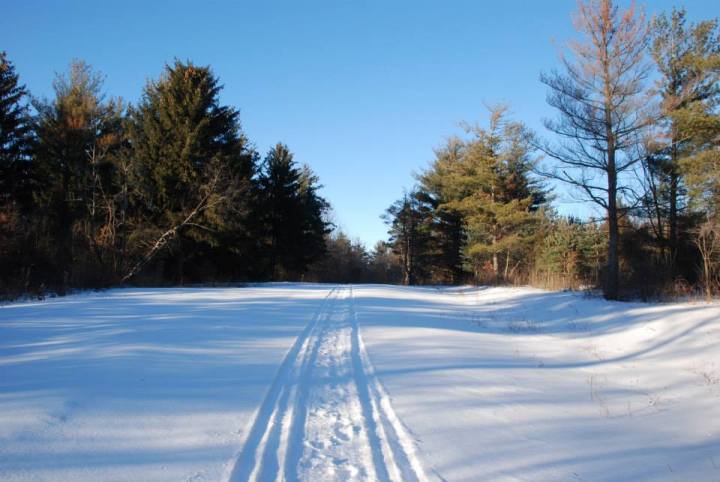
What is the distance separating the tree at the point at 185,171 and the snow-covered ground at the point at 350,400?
16549 millimetres

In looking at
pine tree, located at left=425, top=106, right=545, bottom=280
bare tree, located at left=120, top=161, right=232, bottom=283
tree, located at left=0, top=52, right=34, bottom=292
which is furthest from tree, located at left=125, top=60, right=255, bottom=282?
pine tree, located at left=425, top=106, right=545, bottom=280

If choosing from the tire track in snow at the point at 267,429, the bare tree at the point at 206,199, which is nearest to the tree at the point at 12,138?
the bare tree at the point at 206,199

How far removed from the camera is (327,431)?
3.87 m

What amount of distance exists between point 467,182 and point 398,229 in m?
17.3

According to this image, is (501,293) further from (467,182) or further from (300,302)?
(467,182)

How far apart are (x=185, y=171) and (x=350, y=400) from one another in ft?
79.6

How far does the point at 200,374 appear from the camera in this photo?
547 centimetres

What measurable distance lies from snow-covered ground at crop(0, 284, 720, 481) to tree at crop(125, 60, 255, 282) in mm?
16549

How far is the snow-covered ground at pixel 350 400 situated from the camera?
3.29 m

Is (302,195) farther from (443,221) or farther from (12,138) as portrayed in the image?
(12,138)

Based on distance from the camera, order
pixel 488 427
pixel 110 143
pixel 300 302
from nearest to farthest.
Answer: pixel 488 427
pixel 300 302
pixel 110 143

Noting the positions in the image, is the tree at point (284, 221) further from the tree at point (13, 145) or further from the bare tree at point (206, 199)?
the tree at point (13, 145)

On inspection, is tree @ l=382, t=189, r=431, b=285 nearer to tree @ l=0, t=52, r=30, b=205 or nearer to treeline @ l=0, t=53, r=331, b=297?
treeline @ l=0, t=53, r=331, b=297

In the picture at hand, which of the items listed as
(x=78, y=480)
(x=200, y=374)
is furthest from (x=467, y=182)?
(x=78, y=480)
